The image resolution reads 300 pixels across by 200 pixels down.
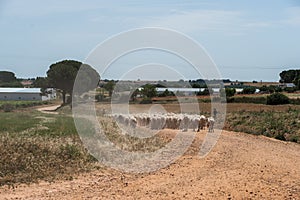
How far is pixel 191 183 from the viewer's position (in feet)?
40.4

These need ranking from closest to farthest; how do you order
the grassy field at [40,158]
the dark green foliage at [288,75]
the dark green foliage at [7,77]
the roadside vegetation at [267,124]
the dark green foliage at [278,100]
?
the grassy field at [40,158] → the roadside vegetation at [267,124] → the dark green foliage at [278,100] → the dark green foliage at [288,75] → the dark green foliage at [7,77]

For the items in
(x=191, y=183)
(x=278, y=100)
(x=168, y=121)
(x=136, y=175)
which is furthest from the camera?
(x=278, y=100)

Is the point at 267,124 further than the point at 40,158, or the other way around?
the point at 267,124

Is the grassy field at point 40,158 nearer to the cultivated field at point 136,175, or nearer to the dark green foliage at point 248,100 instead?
the cultivated field at point 136,175

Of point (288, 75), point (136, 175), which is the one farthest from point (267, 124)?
point (288, 75)

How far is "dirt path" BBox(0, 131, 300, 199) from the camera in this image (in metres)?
11.0

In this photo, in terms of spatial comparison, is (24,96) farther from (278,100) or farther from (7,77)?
(7,77)

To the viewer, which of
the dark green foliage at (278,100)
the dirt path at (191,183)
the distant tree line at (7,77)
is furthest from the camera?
the distant tree line at (7,77)

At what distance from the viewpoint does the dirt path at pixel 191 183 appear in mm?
10992

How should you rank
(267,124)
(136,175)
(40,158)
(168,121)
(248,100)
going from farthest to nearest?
(248,100)
(267,124)
(168,121)
(40,158)
(136,175)

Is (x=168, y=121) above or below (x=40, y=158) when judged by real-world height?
above

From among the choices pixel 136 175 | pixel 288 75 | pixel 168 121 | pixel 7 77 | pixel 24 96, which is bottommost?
pixel 136 175

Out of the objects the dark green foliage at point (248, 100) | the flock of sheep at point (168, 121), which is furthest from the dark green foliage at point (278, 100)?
the flock of sheep at point (168, 121)

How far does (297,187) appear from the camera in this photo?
12133 millimetres
